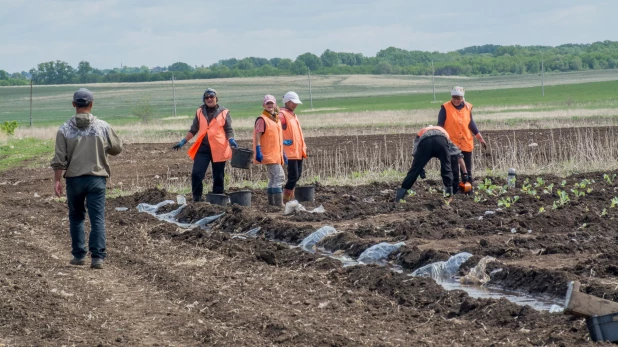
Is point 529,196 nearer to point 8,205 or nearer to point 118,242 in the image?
point 118,242

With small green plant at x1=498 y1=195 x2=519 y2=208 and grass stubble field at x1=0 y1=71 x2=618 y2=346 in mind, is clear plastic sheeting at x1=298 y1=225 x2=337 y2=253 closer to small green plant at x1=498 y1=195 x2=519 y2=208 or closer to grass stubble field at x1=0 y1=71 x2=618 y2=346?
grass stubble field at x1=0 y1=71 x2=618 y2=346

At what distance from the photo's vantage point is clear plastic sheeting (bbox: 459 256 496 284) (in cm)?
821

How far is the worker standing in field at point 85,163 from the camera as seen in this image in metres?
9.20

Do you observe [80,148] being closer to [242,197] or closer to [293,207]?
[293,207]

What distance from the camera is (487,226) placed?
10453 millimetres

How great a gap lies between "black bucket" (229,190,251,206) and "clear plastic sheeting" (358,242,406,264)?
4.37 m

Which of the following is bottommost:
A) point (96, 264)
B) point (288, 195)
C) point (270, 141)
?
point (96, 264)

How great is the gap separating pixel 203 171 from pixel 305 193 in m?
1.59

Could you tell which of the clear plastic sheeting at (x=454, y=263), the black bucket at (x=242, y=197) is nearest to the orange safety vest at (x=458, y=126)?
the black bucket at (x=242, y=197)

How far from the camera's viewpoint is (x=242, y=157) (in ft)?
43.5

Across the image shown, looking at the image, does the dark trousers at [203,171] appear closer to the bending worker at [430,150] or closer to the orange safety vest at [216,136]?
the orange safety vest at [216,136]

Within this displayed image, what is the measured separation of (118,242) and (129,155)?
1406cm

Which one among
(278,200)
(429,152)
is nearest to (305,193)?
(278,200)

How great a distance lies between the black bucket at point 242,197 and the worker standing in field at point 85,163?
4.31 meters
